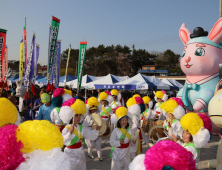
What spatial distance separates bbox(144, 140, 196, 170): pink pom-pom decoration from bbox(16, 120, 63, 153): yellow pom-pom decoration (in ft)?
2.34

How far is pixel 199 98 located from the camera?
650cm

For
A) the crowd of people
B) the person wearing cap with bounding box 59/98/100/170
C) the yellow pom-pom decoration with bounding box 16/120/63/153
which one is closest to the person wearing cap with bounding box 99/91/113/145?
the crowd of people

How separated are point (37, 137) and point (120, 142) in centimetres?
245

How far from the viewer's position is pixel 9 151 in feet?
3.66

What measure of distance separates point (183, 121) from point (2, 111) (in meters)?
2.74

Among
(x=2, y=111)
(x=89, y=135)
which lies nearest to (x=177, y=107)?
(x=89, y=135)

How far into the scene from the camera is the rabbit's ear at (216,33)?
641 cm

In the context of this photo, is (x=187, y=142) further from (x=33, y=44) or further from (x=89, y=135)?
(x=33, y=44)

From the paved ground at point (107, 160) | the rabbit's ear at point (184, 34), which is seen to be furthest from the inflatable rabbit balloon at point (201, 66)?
the paved ground at point (107, 160)

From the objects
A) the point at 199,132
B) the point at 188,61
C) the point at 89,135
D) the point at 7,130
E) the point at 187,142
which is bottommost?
the point at 89,135

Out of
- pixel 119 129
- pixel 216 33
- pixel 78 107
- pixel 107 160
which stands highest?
pixel 216 33

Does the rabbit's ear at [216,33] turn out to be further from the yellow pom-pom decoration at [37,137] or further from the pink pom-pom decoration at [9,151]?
the pink pom-pom decoration at [9,151]

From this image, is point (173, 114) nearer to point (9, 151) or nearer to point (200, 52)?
point (200, 52)

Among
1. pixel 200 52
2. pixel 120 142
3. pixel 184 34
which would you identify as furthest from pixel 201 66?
pixel 120 142
